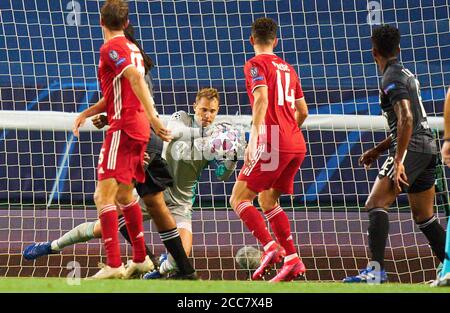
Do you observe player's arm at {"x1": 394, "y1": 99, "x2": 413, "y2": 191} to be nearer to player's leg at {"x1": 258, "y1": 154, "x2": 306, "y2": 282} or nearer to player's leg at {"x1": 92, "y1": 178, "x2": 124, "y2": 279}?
player's leg at {"x1": 258, "y1": 154, "x2": 306, "y2": 282}

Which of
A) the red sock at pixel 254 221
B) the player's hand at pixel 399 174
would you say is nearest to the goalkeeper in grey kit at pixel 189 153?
the red sock at pixel 254 221

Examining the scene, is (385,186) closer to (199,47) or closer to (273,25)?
(273,25)

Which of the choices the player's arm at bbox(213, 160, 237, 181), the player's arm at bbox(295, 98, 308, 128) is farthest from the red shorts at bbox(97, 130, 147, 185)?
the player's arm at bbox(213, 160, 237, 181)

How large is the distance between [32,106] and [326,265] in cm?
336

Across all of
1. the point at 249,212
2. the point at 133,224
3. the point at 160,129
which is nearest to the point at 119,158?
the point at 160,129

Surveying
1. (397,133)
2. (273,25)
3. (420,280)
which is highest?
(273,25)

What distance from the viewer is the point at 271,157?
22.2ft

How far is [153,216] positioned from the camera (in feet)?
21.3

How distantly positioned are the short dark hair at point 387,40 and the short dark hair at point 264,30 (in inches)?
28.3

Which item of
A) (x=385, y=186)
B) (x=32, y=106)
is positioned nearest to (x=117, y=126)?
(x=385, y=186)

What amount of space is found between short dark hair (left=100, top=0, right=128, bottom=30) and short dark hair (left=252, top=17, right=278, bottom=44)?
1080mm

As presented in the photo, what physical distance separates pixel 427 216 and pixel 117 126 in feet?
6.97

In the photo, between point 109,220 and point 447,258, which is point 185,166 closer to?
point 109,220
